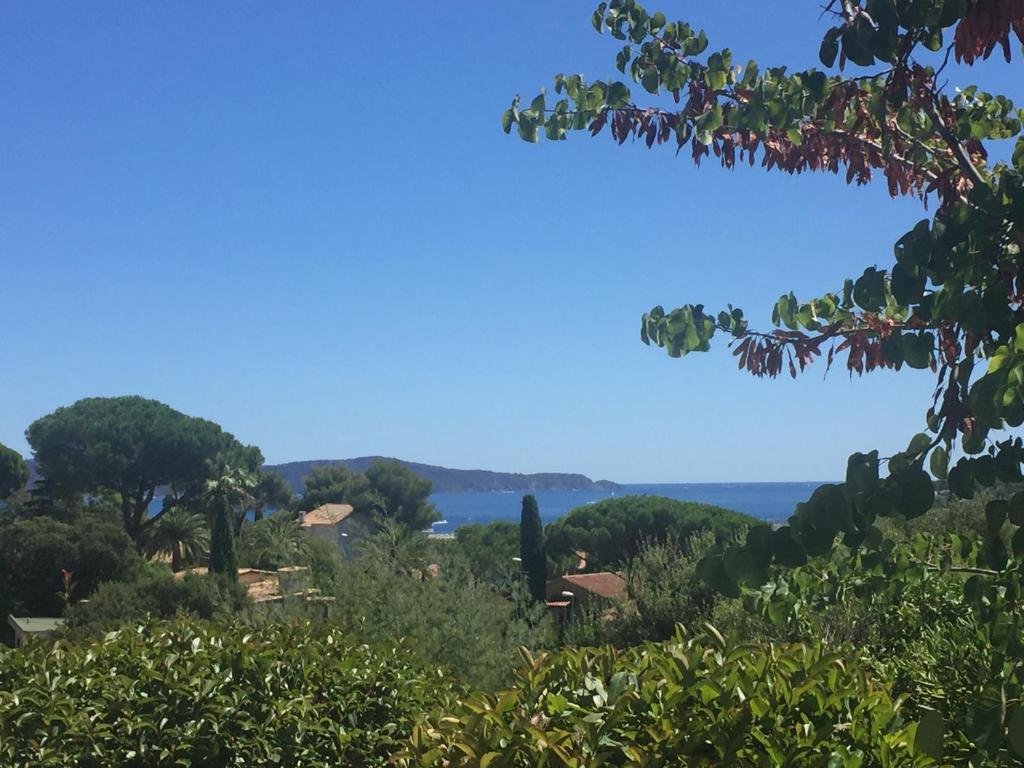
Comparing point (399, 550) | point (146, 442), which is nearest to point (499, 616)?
point (399, 550)

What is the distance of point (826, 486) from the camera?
6.08 ft

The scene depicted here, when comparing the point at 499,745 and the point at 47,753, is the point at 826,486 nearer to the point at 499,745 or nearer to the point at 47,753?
the point at 499,745

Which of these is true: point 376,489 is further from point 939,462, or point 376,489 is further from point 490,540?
point 939,462

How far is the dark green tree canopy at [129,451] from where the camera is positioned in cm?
4597

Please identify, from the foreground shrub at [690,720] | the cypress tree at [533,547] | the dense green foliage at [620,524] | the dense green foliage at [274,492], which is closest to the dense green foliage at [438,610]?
the foreground shrub at [690,720]

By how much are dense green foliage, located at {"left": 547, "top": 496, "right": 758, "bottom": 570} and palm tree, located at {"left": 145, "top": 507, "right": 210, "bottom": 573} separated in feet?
52.7

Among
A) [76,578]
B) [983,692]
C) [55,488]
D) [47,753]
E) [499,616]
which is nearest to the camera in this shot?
[983,692]

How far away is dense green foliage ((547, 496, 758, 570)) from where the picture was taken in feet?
132

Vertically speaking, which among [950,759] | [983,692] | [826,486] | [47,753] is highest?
[826,486]

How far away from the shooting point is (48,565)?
3453 centimetres

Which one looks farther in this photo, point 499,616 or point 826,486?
point 499,616

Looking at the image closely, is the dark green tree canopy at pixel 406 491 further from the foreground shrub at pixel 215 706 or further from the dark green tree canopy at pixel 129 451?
the foreground shrub at pixel 215 706

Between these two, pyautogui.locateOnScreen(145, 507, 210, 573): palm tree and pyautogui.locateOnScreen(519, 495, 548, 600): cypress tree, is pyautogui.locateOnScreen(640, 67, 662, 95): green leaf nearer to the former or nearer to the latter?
pyautogui.locateOnScreen(519, 495, 548, 600): cypress tree

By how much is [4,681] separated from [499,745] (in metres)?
3.89
